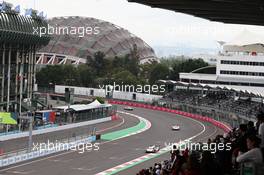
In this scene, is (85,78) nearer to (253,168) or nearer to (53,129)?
(53,129)

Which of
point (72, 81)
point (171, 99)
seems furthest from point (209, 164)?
point (72, 81)

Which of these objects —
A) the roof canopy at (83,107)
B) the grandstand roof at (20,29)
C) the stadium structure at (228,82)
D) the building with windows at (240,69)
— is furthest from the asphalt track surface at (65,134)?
the building with windows at (240,69)

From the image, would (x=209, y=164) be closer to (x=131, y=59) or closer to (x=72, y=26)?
(x=131, y=59)

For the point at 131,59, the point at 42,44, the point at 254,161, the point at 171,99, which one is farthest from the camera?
the point at 131,59

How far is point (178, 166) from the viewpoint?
887cm

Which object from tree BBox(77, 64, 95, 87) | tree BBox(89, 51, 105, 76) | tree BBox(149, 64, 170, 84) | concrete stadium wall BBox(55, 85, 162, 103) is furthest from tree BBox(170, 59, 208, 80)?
concrete stadium wall BBox(55, 85, 162, 103)

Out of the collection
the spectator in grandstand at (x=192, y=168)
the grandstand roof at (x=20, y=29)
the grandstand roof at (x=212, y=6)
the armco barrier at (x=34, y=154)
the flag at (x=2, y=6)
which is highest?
the flag at (x=2, y=6)

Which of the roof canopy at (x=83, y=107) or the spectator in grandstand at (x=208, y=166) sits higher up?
the spectator in grandstand at (x=208, y=166)

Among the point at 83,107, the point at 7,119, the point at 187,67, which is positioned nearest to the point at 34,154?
the point at 7,119

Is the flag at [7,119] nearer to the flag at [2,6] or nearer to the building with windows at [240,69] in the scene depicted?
the flag at [2,6]

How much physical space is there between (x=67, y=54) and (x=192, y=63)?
35.5m

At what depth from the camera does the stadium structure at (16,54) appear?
5012 centimetres

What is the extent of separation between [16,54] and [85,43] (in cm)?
7697

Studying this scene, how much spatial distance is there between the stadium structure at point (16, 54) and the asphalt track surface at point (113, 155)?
10818mm
